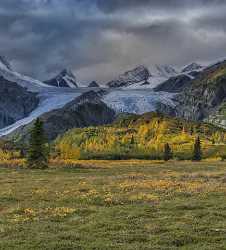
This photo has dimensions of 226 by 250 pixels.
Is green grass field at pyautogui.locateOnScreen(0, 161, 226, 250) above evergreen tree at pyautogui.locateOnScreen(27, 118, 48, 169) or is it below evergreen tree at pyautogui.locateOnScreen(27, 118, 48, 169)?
below

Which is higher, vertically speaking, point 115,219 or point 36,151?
point 36,151

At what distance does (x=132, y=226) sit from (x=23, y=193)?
21.0 m

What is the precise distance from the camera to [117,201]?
3831cm

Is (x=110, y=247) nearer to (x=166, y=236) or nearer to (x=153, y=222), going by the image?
(x=166, y=236)

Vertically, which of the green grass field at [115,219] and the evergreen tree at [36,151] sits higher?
the evergreen tree at [36,151]

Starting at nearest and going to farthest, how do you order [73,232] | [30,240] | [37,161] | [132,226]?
[30,240], [73,232], [132,226], [37,161]

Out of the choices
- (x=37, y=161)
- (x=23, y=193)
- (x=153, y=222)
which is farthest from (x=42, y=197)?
(x=37, y=161)

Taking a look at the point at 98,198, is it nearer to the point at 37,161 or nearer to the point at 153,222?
the point at 153,222

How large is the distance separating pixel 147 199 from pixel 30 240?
16.8 m

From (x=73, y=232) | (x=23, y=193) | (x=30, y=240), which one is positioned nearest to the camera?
(x=30, y=240)

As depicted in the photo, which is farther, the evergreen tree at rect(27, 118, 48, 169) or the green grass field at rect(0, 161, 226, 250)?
the evergreen tree at rect(27, 118, 48, 169)

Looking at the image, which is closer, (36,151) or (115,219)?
(115,219)

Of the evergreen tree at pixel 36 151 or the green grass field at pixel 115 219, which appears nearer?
the green grass field at pixel 115 219

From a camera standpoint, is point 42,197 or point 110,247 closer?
point 110,247
